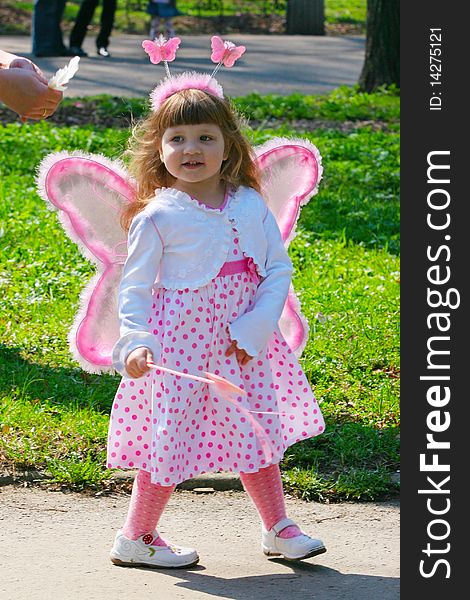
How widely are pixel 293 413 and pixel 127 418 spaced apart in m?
0.51

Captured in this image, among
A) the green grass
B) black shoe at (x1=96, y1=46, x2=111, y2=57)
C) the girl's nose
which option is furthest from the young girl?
the green grass

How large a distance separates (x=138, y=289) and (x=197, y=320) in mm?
197

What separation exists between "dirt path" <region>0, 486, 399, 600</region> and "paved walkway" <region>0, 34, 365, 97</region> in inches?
323

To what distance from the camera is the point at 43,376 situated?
199 inches

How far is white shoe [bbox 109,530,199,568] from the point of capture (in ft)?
11.8

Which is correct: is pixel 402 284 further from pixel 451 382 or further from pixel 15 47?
pixel 15 47

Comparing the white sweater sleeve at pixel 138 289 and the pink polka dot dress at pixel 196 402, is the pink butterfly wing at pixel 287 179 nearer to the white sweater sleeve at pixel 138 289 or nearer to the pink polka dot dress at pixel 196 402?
the pink polka dot dress at pixel 196 402

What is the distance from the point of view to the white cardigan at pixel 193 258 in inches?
136

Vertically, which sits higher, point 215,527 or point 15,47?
point 15,47

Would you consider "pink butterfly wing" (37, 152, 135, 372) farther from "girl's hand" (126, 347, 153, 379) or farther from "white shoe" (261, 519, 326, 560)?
"white shoe" (261, 519, 326, 560)

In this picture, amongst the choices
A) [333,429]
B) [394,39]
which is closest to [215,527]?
[333,429]

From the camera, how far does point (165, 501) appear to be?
3617mm

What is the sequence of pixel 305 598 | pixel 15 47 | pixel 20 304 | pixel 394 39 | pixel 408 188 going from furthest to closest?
pixel 15 47
pixel 394 39
pixel 20 304
pixel 408 188
pixel 305 598

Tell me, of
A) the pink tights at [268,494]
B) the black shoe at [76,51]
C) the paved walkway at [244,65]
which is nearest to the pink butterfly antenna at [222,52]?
the pink tights at [268,494]
